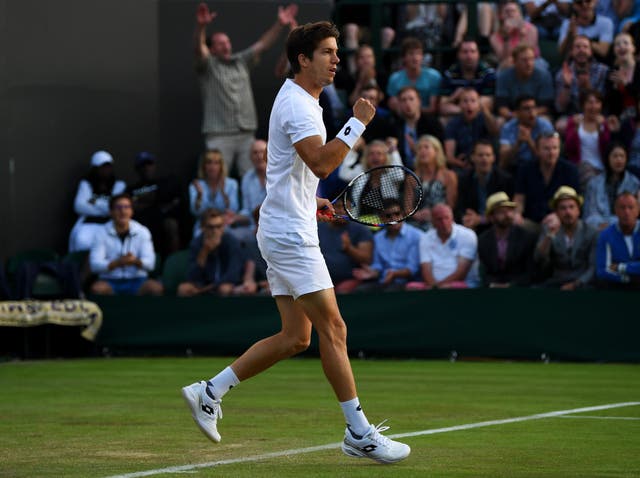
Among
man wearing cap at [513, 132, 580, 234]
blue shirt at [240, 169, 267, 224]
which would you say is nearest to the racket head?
man wearing cap at [513, 132, 580, 234]

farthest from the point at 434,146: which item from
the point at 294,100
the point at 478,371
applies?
the point at 294,100

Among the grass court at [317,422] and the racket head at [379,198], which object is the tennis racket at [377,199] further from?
the grass court at [317,422]

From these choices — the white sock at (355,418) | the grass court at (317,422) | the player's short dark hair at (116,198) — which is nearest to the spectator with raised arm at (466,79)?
the player's short dark hair at (116,198)

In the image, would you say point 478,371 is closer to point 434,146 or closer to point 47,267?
point 434,146

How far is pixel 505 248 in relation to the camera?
14.9 metres

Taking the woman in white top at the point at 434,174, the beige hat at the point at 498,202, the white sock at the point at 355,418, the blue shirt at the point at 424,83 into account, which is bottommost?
the white sock at the point at 355,418

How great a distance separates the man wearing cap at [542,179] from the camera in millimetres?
15562

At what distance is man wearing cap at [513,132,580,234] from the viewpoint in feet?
51.1

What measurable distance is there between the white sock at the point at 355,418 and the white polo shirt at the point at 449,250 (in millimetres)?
8567

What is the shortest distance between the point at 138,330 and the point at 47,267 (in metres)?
1.31

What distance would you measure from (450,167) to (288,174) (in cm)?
1013

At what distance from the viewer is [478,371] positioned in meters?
13.2

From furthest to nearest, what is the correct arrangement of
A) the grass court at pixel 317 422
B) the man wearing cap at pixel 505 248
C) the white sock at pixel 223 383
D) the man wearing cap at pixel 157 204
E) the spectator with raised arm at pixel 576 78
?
1. the man wearing cap at pixel 157 204
2. the spectator with raised arm at pixel 576 78
3. the man wearing cap at pixel 505 248
4. the white sock at pixel 223 383
5. the grass court at pixel 317 422

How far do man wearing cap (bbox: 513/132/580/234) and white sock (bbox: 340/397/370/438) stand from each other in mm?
9120
